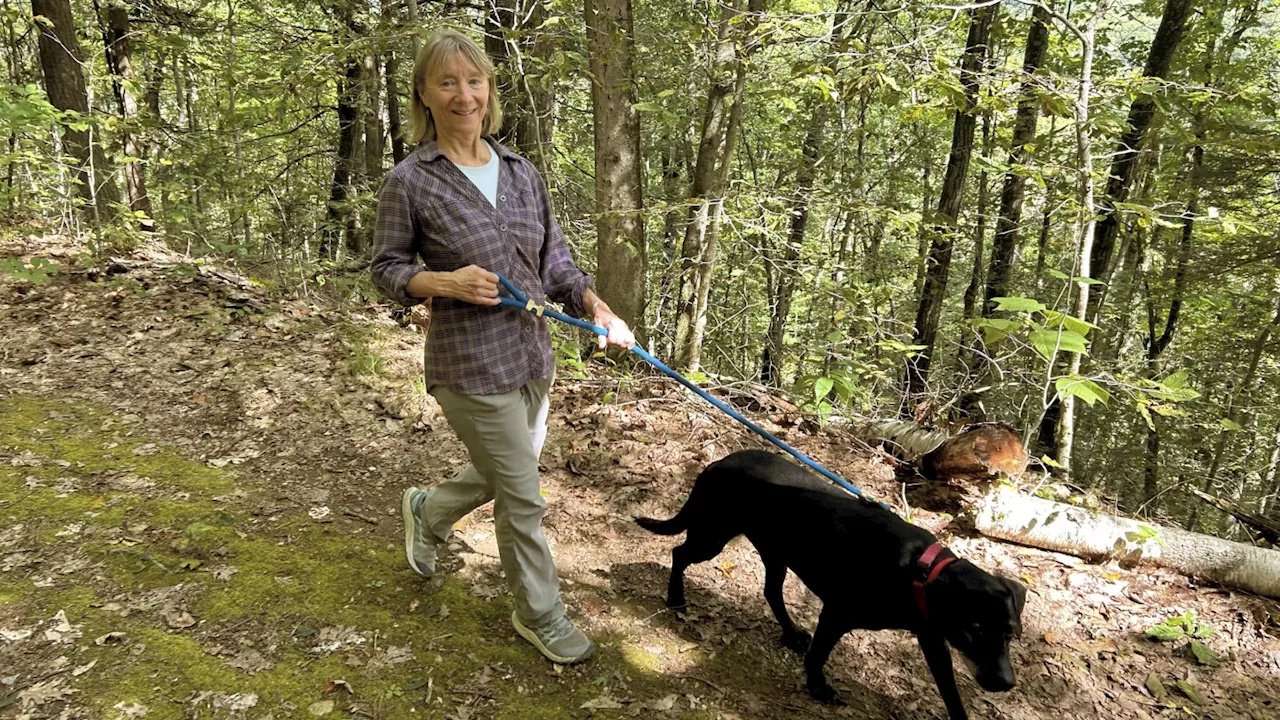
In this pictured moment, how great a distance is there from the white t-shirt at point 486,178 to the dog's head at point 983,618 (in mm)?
2127

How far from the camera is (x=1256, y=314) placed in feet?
32.4

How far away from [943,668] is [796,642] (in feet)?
2.45

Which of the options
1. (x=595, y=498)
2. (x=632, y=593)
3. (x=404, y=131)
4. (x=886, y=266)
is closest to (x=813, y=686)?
(x=632, y=593)

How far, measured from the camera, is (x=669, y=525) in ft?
10.3

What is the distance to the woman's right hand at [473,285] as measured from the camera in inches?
80.0

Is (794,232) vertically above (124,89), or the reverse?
(124,89)

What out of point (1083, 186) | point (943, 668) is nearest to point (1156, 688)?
point (943, 668)

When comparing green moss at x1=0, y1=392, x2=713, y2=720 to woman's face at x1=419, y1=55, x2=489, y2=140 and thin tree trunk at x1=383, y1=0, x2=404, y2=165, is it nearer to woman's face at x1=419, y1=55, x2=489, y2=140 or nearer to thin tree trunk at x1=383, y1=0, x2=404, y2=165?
woman's face at x1=419, y1=55, x2=489, y2=140

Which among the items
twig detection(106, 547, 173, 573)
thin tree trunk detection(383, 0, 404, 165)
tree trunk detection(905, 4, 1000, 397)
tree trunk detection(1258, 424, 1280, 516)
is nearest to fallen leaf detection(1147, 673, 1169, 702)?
tree trunk detection(905, 4, 1000, 397)

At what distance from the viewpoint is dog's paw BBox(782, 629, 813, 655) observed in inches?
115

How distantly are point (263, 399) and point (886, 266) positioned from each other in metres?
6.09

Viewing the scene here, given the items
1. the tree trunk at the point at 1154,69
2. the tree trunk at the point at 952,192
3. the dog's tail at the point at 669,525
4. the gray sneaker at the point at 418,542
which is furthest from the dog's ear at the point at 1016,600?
the tree trunk at the point at 1154,69

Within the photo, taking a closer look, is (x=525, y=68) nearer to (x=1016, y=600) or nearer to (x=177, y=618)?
(x=177, y=618)

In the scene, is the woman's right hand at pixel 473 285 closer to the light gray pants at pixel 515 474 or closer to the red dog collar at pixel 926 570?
the light gray pants at pixel 515 474
